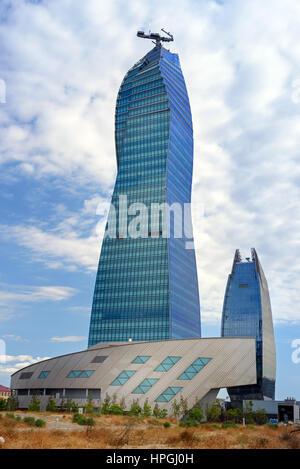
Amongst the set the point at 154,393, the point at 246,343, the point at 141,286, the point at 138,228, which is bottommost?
the point at 154,393

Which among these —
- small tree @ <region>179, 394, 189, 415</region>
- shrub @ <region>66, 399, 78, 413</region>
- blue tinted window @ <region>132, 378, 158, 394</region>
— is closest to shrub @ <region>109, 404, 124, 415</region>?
blue tinted window @ <region>132, 378, 158, 394</region>

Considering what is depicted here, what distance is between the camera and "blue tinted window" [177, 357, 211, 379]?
87312mm

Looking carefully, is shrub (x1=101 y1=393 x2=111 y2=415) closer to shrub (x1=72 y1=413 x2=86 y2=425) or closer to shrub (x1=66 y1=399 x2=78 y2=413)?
shrub (x1=66 y1=399 x2=78 y2=413)

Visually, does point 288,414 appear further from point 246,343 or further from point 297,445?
point 297,445

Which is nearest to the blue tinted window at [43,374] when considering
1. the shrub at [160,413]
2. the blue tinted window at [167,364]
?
the blue tinted window at [167,364]

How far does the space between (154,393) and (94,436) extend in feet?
154

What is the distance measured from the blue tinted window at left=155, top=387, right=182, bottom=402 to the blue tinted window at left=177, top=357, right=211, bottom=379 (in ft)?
7.86

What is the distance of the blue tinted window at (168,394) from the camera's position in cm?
8681

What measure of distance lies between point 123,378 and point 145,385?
520 cm

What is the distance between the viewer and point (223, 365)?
284ft

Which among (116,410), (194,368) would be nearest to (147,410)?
(116,410)

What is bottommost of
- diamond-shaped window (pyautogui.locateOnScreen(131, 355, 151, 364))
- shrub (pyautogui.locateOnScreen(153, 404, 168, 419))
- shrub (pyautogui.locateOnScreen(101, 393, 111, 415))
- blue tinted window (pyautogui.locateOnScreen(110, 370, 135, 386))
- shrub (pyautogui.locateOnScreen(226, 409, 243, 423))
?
shrub (pyautogui.locateOnScreen(226, 409, 243, 423))

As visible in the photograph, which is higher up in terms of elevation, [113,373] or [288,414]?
[113,373]
